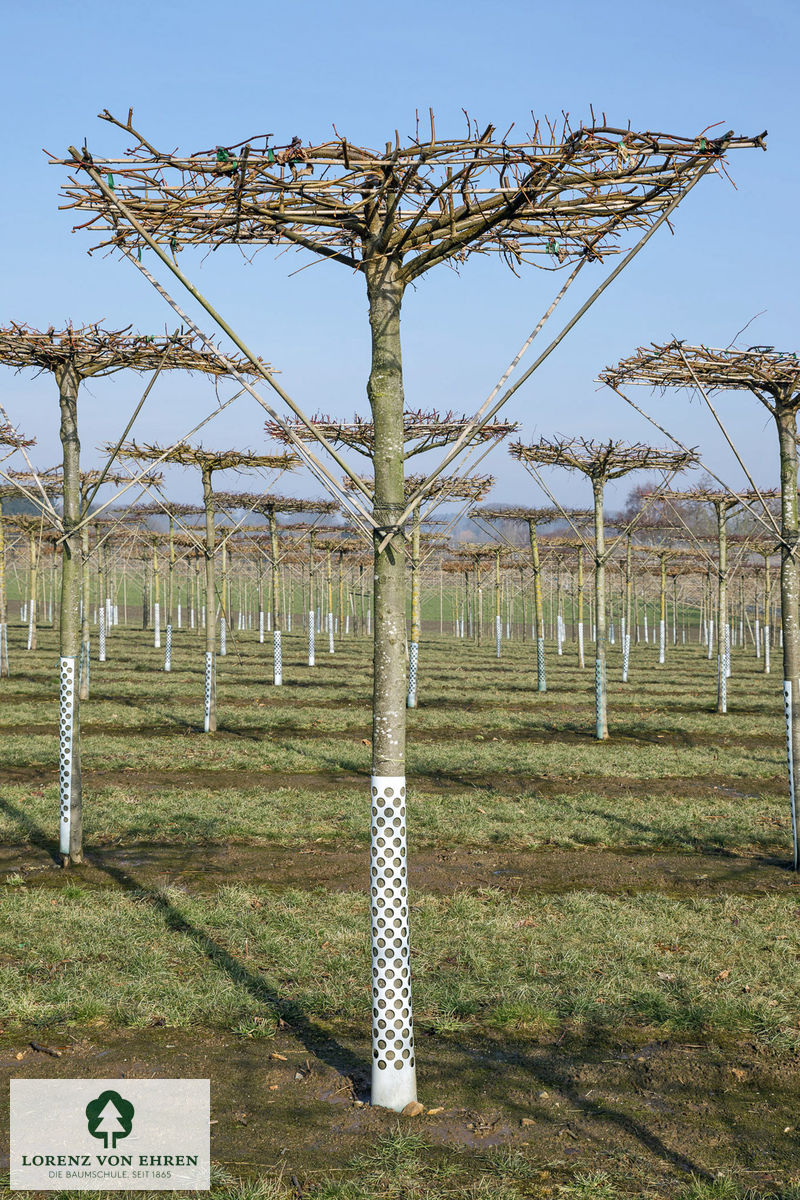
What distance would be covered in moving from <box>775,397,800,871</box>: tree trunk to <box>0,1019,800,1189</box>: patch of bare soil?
510 centimetres

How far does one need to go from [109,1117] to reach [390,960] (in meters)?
1.79

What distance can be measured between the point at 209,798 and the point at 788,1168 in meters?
10.1

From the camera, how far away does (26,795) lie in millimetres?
13391

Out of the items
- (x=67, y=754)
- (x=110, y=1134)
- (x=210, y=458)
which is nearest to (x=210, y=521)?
(x=210, y=458)

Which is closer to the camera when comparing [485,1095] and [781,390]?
[485,1095]

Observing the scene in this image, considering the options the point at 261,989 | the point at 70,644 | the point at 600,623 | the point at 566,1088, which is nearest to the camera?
the point at 566,1088

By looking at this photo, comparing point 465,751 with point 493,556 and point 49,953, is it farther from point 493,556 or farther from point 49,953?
point 493,556

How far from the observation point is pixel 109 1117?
5234 mm

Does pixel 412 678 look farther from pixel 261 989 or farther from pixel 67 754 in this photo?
pixel 261 989

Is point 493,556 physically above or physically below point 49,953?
above

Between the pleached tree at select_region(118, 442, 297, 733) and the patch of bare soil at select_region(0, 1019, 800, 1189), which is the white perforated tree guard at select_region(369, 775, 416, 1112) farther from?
the pleached tree at select_region(118, 442, 297, 733)

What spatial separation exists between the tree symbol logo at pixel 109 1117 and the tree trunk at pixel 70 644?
543 centimetres

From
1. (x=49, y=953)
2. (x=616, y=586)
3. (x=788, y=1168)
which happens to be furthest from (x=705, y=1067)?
(x=616, y=586)

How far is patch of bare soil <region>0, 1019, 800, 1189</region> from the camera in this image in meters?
4.97
